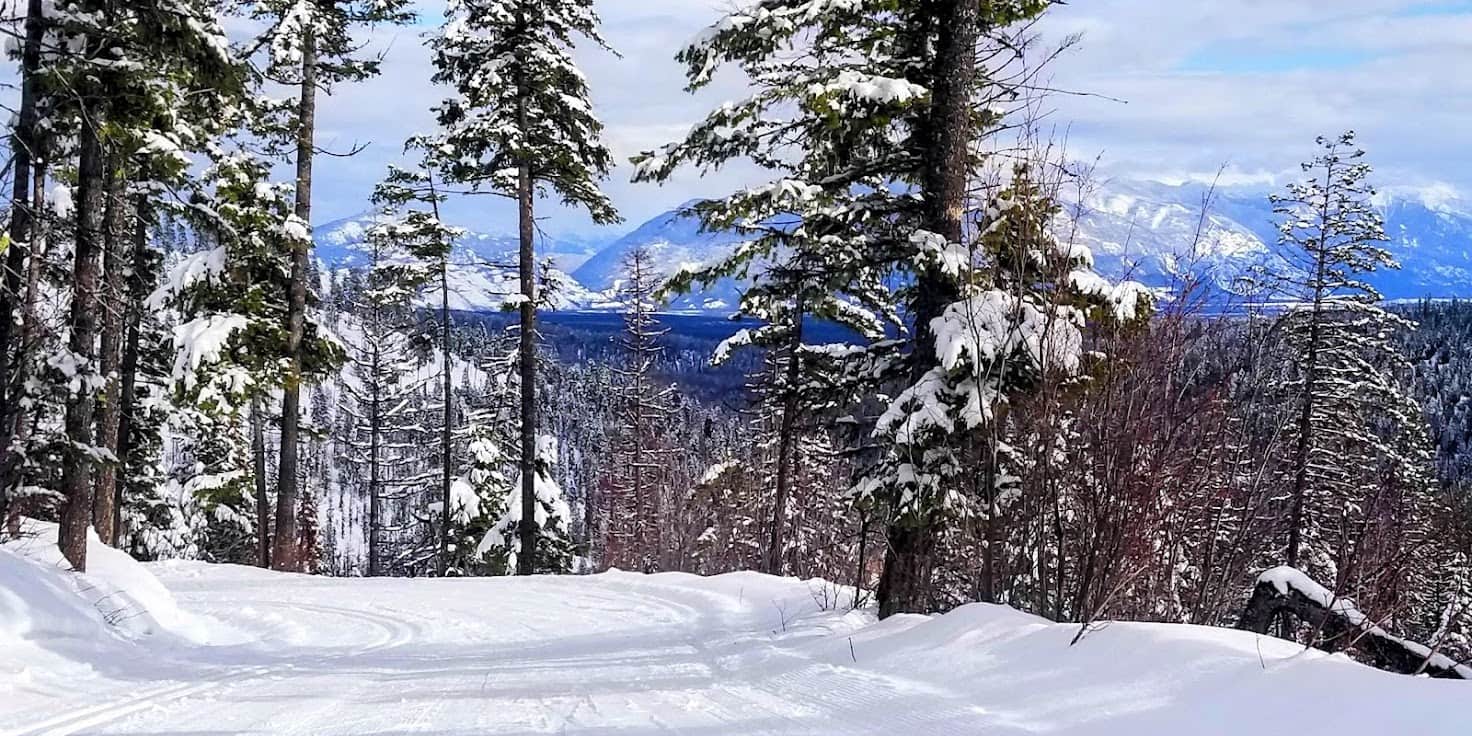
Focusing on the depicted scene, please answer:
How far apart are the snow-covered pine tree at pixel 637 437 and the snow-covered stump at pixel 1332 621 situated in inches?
884

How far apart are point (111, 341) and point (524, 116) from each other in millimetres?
7737

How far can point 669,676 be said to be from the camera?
577 centimetres

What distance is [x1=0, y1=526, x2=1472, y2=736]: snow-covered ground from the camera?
379cm

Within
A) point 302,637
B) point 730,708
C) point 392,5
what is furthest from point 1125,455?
point 392,5

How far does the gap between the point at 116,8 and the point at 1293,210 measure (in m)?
22.7

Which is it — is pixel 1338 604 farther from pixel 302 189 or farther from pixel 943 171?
pixel 302 189

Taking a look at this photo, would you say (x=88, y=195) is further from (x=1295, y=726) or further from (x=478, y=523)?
(x=478, y=523)

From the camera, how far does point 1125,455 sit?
5672 mm

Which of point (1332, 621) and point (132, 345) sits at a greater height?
point (132, 345)

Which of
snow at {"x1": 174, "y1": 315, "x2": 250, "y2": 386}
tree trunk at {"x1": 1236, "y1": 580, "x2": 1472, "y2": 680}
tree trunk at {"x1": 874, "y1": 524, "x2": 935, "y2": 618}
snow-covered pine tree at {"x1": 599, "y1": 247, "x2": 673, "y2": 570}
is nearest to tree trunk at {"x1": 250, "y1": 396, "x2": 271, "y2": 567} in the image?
snow at {"x1": 174, "y1": 315, "x2": 250, "y2": 386}

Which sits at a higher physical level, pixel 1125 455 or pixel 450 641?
pixel 1125 455

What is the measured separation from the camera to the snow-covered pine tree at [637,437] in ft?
101

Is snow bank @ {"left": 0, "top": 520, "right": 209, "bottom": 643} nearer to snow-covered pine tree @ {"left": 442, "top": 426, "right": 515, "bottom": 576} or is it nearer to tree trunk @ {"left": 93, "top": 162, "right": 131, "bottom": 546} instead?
tree trunk @ {"left": 93, "top": 162, "right": 131, "bottom": 546}

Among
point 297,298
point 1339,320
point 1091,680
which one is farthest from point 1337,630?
point 1339,320
